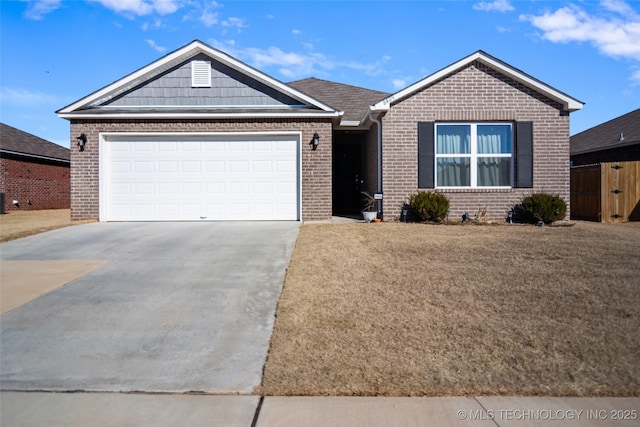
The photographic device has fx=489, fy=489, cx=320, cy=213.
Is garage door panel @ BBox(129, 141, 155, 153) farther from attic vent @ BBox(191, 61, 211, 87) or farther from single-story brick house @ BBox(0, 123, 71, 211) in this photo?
single-story brick house @ BBox(0, 123, 71, 211)

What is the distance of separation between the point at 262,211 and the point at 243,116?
265 centimetres

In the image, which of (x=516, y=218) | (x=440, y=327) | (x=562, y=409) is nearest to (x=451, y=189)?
(x=516, y=218)

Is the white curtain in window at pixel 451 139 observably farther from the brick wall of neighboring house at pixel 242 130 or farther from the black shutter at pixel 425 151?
the brick wall of neighboring house at pixel 242 130

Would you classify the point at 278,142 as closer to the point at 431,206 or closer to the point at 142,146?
the point at 142,146

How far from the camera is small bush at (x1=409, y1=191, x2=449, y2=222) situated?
1262 cm

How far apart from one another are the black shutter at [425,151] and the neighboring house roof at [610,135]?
1147cm

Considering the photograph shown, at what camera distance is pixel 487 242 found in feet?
32.3

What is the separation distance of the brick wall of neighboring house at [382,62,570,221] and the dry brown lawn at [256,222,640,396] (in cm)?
388

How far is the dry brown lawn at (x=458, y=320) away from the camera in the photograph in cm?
454

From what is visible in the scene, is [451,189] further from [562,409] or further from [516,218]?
[562,409]

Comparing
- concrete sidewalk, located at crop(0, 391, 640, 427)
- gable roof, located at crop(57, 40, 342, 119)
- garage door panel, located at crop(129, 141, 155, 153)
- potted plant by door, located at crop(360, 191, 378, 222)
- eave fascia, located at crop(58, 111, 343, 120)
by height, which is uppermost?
gable roof, located at crop(57, 40, 342, 119)

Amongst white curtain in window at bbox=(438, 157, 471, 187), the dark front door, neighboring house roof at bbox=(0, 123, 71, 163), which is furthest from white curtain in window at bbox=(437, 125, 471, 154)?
neighboring house roof at bbox=(0, 123, 71, 163)

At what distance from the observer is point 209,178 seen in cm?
1357

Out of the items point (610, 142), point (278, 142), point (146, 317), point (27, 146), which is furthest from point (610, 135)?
point (27, 146)
